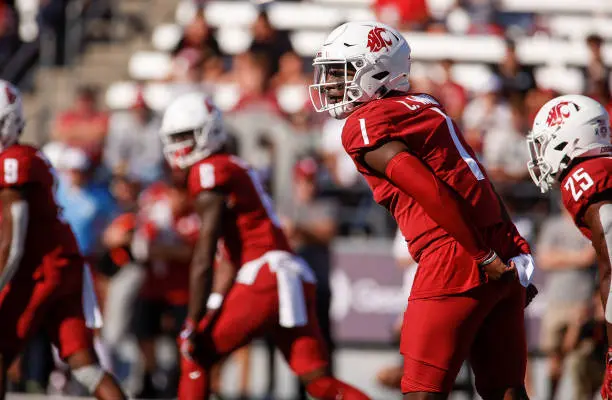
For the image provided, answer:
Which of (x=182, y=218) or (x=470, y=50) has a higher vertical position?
(x=470, y=50)

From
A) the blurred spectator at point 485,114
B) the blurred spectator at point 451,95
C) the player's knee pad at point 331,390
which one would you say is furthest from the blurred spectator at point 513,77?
the player's knee pad at point 331,390

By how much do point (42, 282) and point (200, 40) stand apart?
21.7ft

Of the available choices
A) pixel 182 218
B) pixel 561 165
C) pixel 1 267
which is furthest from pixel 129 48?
pixel 561 165

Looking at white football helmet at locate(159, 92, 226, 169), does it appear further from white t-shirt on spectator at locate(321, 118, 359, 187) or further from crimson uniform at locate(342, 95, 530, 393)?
white t-shirt on spectator at locate(321, 118, 359, 187)

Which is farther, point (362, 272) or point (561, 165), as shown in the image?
point (362, 272)

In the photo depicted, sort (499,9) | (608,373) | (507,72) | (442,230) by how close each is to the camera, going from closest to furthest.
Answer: (442,230)
(608,373)
(507,72)
(499,9)

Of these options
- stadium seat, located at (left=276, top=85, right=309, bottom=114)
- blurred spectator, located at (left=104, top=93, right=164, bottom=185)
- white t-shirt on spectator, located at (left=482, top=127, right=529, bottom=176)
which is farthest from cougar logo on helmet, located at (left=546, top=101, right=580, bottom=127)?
blurred spectator, located at (left=104, top=93, right=164, bottom=185)

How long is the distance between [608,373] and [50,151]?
23.1ft

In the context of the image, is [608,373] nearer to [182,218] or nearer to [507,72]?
[182,218]

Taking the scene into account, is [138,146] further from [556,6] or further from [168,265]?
[556,6]

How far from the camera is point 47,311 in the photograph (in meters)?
6.70

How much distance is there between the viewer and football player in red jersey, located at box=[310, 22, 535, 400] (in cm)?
498

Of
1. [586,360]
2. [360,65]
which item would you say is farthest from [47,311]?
[586,360]

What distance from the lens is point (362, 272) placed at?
10797 millimetres
